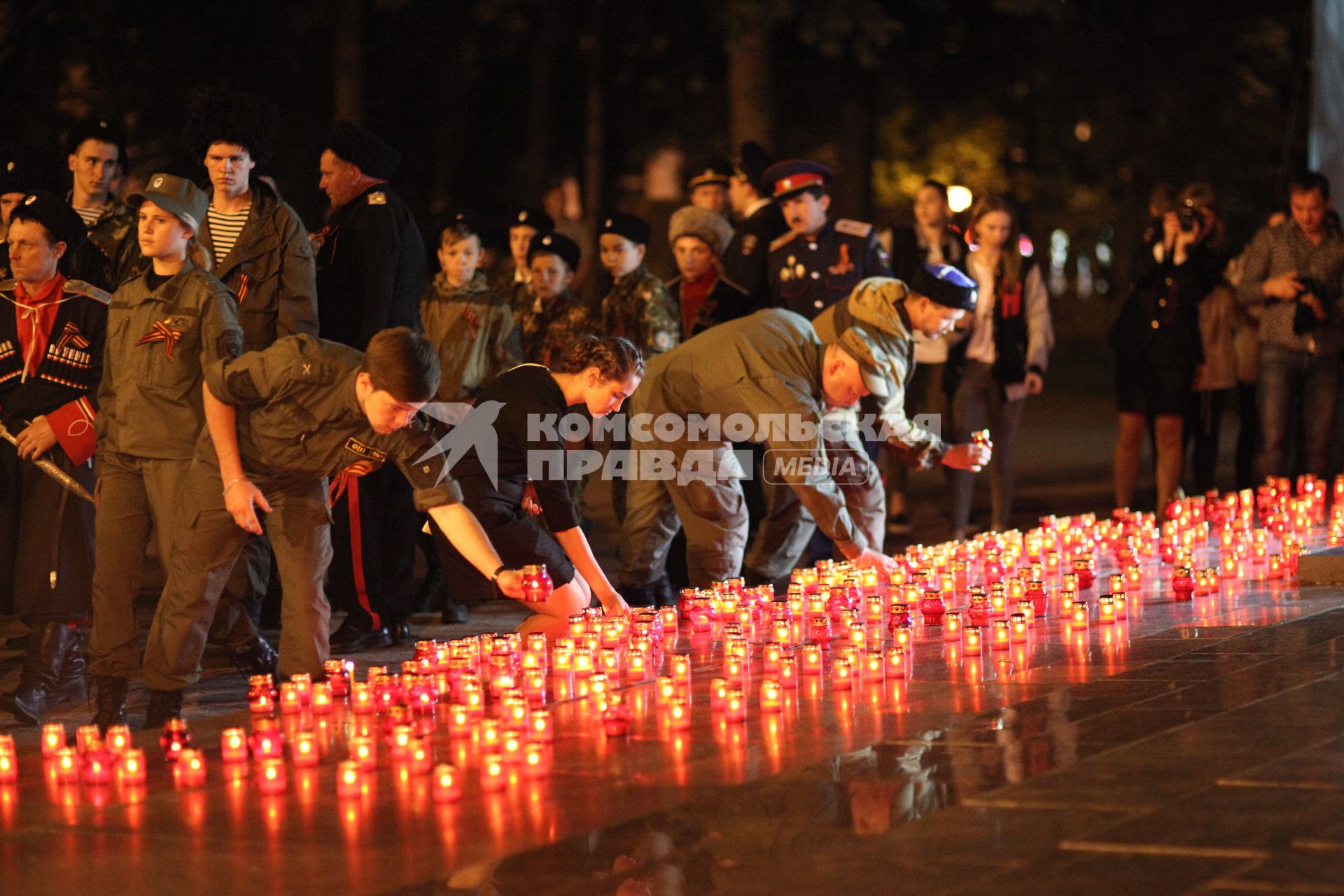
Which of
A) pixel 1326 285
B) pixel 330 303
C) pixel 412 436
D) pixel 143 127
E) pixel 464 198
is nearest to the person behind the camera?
pixel 412 436

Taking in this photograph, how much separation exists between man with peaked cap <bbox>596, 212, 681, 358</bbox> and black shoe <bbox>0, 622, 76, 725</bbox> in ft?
11.2

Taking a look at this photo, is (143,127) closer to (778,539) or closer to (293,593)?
(778,539)

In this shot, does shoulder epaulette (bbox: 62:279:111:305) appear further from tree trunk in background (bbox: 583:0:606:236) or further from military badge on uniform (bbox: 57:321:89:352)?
tree trunk in background (bbox: 583:0:606:236)

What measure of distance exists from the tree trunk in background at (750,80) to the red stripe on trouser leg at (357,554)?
9.86 meters

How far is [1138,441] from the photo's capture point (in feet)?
39.0

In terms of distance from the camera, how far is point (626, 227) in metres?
10.0

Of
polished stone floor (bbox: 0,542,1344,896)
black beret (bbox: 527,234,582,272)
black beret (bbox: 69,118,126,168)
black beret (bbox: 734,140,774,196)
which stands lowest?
polished stone floor (bbox: 0,542,1344,896)

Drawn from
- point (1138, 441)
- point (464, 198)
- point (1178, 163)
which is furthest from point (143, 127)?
point (1178, 163)

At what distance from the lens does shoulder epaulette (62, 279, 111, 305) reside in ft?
24.0

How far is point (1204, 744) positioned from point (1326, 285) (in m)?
6.84

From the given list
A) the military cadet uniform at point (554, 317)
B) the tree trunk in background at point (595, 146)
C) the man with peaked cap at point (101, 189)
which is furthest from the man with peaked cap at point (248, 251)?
the tree trunk in background at point (595, 146)

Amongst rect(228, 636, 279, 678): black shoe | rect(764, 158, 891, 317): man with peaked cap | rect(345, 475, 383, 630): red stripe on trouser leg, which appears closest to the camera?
rect(228, 636, 279, 678): black shoe

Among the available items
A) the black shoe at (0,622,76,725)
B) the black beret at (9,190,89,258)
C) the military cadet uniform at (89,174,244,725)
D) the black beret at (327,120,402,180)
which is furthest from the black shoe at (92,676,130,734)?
the black beret at (327,120,402,180)

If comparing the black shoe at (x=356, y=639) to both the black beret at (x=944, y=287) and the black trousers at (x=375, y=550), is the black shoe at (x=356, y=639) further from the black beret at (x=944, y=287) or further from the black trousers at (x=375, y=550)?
the black beret at (x=944, y=287)
